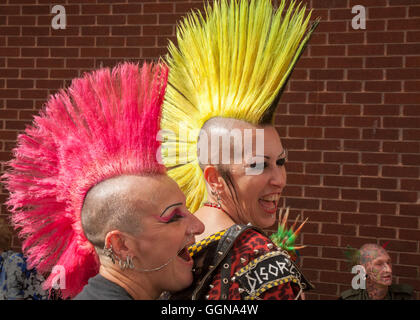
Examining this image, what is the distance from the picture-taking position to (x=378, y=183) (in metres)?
3.94

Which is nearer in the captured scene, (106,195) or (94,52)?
(106,195)

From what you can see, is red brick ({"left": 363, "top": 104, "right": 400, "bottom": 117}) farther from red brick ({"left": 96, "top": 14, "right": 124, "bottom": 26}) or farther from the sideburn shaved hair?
the sideburn shaved hair

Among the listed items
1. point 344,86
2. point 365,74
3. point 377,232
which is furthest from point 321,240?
point 365,74

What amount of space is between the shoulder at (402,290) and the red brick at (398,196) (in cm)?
67

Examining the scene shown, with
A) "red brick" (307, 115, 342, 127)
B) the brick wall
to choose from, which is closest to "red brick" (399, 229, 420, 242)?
the brick wall

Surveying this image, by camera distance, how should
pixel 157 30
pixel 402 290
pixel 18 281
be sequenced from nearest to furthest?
pixel 18 281 → pixel 402 290 → pixel 157 30

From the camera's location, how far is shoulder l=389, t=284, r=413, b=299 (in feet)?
12.3

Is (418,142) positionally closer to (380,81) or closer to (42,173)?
(380,81)

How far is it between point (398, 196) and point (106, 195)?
3.07m

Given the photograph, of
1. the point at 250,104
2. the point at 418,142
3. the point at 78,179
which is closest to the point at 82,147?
the point at 78,179

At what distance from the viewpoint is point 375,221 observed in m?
3.95

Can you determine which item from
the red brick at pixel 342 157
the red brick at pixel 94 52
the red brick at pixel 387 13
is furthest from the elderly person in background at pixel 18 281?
the red brick at pixel 387 13

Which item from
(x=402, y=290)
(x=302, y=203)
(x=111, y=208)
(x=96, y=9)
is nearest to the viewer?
(x=111, y=208)

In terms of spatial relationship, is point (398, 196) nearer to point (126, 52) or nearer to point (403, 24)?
point (403, 24)
